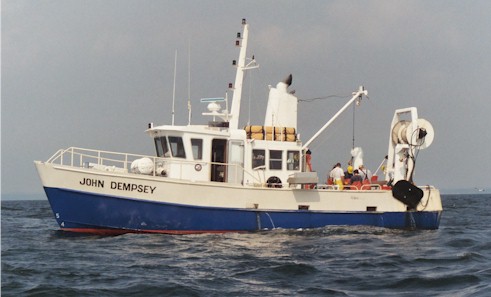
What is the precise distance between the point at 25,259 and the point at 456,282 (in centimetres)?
877

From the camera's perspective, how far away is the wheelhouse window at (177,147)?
61.0 ft

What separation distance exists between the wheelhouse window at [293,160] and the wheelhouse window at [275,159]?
0.28m

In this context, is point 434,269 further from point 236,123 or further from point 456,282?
point 236,123

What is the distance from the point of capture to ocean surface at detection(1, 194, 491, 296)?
10508mm

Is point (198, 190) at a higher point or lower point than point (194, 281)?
higher

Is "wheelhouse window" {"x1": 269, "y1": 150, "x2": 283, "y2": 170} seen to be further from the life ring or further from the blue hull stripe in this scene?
the blue hull stripe

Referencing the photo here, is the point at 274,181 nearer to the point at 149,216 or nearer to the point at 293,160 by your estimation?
the point at 293,160

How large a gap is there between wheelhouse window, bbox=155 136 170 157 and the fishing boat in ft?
0.10

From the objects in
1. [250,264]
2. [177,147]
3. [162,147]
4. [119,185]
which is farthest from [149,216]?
[250,264]

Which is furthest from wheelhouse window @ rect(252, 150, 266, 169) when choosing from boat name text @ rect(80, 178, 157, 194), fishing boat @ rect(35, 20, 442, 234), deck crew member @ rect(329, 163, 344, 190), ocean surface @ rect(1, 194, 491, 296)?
boat name text @ rect(80, 178, 157, 194)

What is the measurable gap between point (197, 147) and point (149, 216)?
2578 millimetres

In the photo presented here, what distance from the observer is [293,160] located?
19.8 metres

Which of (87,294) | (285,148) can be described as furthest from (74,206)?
(87,294)

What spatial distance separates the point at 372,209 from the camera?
1966 cm
